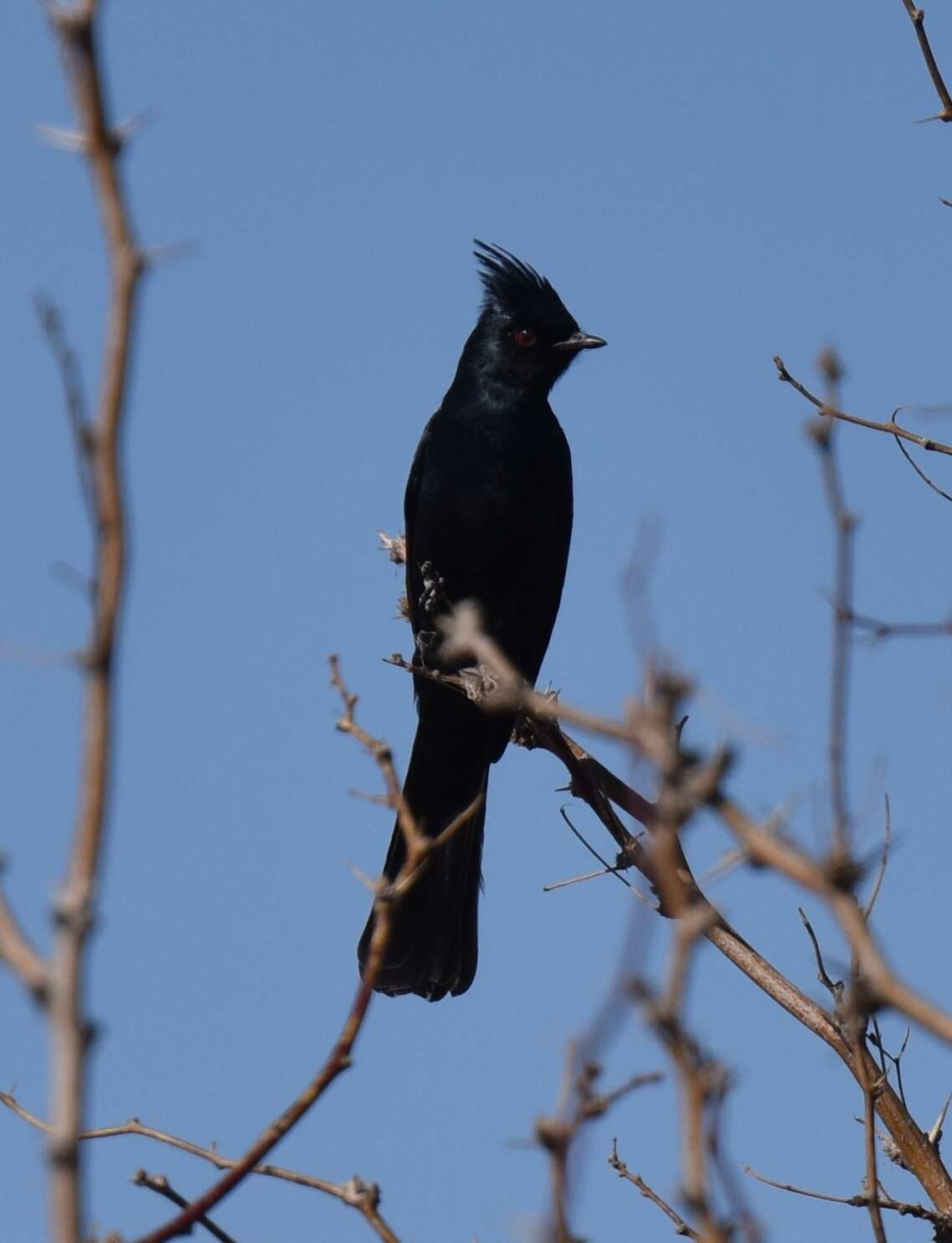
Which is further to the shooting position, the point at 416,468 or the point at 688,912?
the point at 416,468

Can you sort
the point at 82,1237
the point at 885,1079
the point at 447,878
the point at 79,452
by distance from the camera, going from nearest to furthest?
1. the point at 82,1237
2. the point at 79,452
3. the point at 885,1079
4. the point at 447,878

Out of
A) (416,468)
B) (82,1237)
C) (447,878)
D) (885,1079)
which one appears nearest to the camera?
(82,1237)

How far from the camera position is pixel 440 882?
6.10 m

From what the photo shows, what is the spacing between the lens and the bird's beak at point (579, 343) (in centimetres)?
702

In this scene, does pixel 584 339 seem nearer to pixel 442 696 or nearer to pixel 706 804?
pixel 442 696

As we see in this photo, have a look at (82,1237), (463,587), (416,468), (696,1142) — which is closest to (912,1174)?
(696,1142)

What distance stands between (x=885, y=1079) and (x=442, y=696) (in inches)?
141

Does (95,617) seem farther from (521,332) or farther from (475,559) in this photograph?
(521,332)

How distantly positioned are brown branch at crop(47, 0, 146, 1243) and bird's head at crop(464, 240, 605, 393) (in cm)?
580

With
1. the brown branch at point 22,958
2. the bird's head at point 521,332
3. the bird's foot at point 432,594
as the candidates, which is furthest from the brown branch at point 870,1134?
the bird's head at point 521,332

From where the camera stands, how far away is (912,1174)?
3043 mm

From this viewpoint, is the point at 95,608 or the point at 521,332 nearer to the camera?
the point at 95,608

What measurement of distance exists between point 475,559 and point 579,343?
4.08 feet

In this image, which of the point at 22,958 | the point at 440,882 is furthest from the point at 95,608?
the point at 440,882
